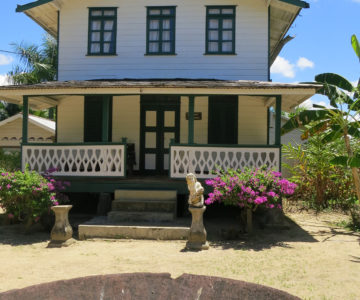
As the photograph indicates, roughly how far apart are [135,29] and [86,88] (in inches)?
151

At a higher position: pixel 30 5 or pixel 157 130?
pixel 30 5

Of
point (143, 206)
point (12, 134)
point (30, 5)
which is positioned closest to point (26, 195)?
point (143, 206)

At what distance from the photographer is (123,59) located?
525 inches

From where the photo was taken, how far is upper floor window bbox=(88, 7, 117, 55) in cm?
1344

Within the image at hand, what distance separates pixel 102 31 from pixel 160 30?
2069 mm

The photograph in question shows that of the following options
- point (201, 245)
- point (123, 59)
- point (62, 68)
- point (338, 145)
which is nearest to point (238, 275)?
point (201, 245)

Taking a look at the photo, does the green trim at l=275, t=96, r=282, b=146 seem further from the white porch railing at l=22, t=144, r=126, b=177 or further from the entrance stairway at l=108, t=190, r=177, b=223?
the white porch railing at l=22, t=144, r=126, b=177

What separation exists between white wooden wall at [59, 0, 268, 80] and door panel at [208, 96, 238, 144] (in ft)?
2.73

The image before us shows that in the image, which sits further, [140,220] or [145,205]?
[145,205]

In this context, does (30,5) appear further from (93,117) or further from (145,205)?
(145,205)

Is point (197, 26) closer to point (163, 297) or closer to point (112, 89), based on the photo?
point (112, 89)

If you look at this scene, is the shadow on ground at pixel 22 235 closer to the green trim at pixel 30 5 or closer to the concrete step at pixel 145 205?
the concrete step at pixel 145 205

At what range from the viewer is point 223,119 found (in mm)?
12812

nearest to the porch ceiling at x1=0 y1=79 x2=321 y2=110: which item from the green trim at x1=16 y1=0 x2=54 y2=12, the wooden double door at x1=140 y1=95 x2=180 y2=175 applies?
the wooden double door at x1=140 y1=95 x2=180 y2=175
